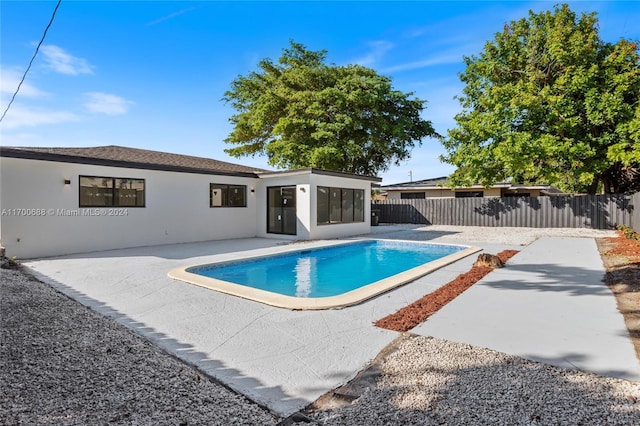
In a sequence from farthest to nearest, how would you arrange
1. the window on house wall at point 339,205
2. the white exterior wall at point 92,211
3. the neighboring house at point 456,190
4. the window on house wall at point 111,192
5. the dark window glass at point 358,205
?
the neighboring house at point 456,190, the dark window glass at point 358,205, the window on house wall at point 339,205, the window on house wall at point 111,192, the white exterior wall at point 92,211

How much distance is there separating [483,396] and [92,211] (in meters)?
10.7

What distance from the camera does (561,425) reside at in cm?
210

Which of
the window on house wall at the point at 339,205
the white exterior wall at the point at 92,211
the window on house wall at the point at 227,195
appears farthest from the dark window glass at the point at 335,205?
the white exterior wall at the point at 92,211

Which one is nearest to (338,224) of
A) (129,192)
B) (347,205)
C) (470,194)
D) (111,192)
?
(347,205)

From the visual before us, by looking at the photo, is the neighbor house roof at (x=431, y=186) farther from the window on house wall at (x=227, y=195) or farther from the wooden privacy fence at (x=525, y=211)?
the window on house wall at (x=227, y=195)

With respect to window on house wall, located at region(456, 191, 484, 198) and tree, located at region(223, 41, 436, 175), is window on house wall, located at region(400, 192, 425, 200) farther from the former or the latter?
tree, located at region(223, 41, 436, 175)

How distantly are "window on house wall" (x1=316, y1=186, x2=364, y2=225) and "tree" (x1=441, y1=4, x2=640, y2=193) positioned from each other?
256 inches

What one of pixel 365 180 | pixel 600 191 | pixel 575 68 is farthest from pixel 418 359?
pixel 600 191

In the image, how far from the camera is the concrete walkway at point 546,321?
122 inches

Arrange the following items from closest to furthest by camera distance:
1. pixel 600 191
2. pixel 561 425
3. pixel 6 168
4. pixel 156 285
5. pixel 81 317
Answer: pixel 561 425 → pixel 81 317 → pixel 156 285 → pixel 6 168 → pixel 600 191

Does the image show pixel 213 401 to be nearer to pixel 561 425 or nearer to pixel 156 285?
pixel 561 425

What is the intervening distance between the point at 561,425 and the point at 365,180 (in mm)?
13789

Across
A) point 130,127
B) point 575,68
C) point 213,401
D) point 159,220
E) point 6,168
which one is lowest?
point 213,401

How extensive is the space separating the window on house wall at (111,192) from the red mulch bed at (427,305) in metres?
9.26
